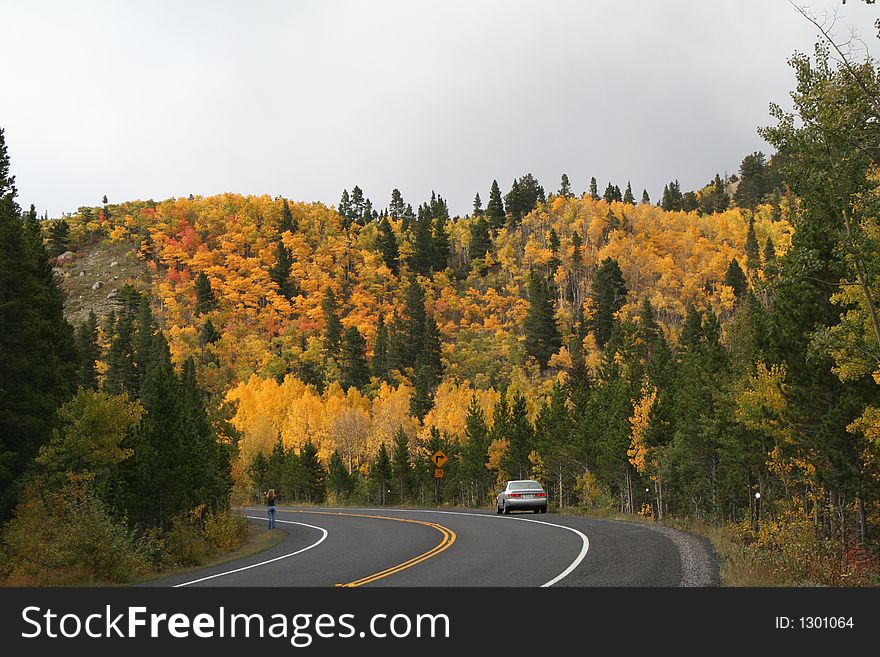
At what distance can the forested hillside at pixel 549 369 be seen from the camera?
63.0 ft

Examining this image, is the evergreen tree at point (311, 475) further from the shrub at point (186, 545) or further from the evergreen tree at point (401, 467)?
the shrub at point (186, 545)

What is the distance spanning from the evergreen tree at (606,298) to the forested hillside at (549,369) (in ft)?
1.67

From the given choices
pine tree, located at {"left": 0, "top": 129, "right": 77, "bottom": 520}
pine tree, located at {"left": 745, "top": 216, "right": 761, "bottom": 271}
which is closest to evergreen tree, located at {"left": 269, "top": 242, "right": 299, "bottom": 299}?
pine tree, located at {"left": 745, "top": 216, "right": 761, "bottom": 271}

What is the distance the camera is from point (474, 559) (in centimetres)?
1582

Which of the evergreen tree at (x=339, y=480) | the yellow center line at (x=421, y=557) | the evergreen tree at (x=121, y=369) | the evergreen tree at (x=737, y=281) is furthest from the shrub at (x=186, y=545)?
the evergreen tree at (x=737, y=281)

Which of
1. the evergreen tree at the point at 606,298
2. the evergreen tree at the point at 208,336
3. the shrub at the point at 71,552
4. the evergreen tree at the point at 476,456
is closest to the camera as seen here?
the shrub at the point at 71,552

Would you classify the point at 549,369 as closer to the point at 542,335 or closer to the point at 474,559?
the point at 542,335

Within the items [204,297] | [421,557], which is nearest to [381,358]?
[204,297]

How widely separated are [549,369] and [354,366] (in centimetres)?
3548

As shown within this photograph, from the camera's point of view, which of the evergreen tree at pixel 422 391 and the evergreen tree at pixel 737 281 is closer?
the evergreen tree at pixel 422 391

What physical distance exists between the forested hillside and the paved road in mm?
2998

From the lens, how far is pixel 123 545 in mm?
17875

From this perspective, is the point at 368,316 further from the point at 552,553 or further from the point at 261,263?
the point at 552,553

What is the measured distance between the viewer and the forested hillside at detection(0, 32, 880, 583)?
1920 cm
